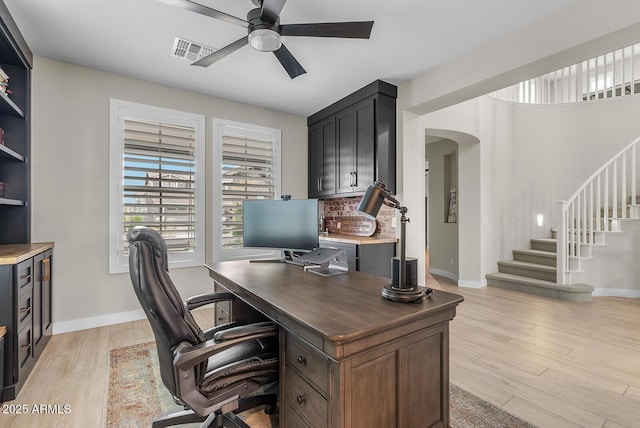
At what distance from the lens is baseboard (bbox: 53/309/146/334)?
10.4 ft

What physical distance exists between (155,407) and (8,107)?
2794 millimetres

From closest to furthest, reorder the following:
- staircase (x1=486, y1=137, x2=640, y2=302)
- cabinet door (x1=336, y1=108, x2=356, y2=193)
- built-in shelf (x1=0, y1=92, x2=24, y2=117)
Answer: built-in shelf (x1=0, y1=92, x2=24, y2=117)
cabinet door (x1=336, y1=108, x2=356, y2=193)
staircase (x1=486, y1=137, x2=640, y2=302)

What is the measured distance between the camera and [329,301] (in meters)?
1.45

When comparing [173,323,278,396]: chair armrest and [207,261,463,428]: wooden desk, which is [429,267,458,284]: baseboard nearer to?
[207,261,463,428]: wooden desk

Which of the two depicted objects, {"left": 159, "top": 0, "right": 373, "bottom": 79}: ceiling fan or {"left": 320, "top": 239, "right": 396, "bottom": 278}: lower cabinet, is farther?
{"left": 320, "top": 239, "right": 396, "bottom": 278}: lower cabinet

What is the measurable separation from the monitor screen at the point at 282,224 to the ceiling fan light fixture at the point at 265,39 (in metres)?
1.13

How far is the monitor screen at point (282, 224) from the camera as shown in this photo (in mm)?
2289

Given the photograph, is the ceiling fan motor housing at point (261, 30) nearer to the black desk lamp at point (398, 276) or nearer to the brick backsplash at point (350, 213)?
the black desk lamp at point (398, 276)

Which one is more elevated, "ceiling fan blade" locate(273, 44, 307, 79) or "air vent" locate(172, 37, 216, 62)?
"air vent" locate(172, 37, 216, 62)

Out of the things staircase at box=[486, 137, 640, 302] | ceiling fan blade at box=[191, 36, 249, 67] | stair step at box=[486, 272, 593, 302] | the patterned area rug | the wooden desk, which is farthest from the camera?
staircase at box=[486, 137, 640, 302]

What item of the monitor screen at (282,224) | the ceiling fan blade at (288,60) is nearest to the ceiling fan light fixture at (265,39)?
the ceiling fan blade at (288,60)

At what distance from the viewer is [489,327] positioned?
3.34 m

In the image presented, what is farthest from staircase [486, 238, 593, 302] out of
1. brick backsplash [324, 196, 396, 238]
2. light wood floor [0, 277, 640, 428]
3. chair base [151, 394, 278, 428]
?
chair base [151, 394, 278, 428]

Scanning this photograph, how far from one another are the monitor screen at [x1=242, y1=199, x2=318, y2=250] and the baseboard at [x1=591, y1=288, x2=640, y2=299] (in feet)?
15.9
